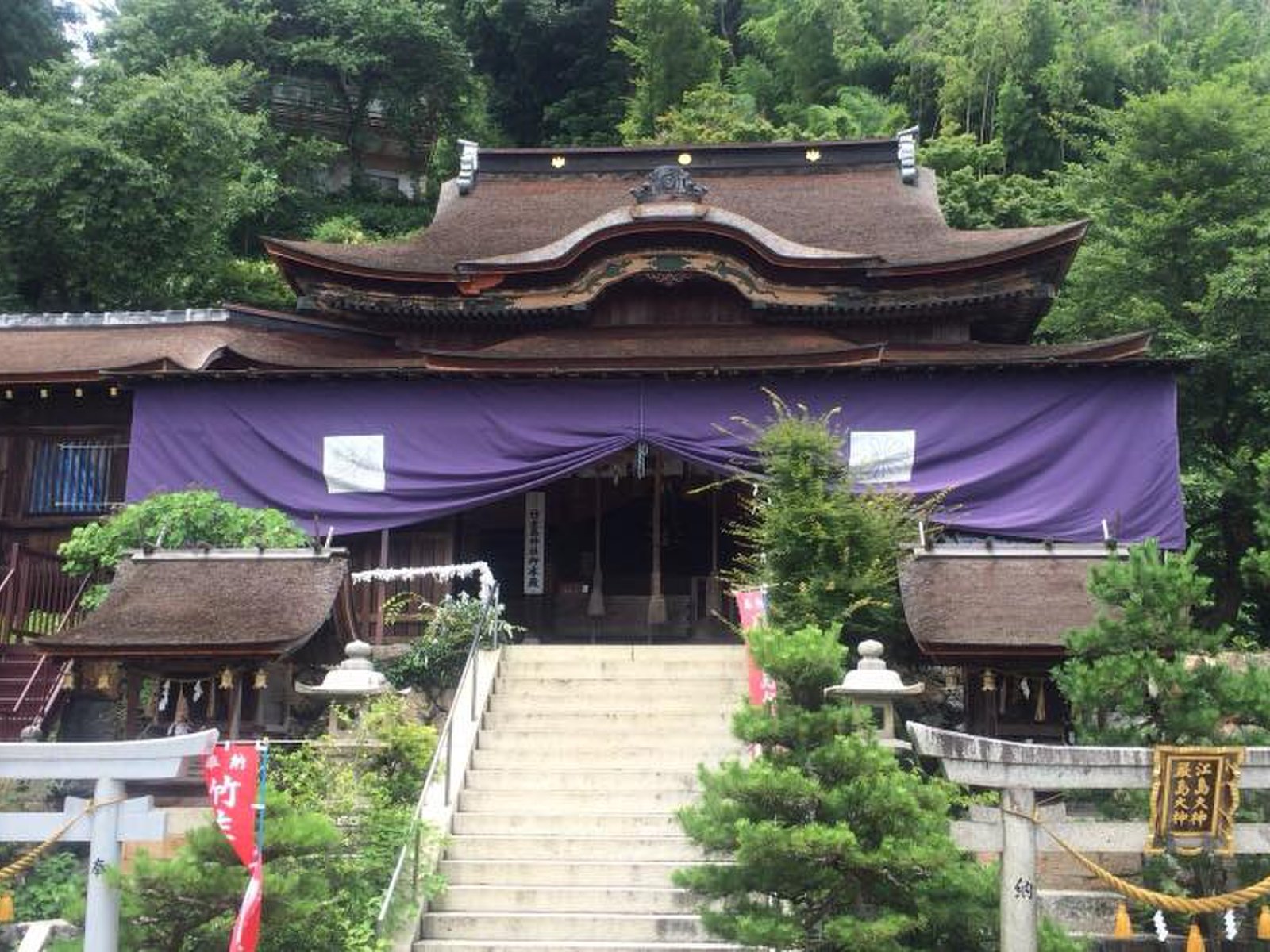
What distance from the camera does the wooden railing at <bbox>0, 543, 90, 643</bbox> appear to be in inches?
600

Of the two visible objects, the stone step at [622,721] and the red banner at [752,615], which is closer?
the red banner at [752,615]

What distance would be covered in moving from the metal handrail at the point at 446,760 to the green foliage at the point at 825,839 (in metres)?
2.23

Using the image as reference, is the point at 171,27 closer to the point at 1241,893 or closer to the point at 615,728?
the point at 615,728

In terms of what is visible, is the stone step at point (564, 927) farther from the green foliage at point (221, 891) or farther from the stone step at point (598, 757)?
the stone step at point (598, 757)

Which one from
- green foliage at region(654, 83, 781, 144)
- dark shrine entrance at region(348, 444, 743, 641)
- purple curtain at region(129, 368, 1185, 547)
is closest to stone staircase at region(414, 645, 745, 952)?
purple curtain at region(129, 368, 1185, 547)

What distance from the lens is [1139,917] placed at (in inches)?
348

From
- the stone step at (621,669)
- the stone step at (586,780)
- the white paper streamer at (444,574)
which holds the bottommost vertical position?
the stone step at (586,780)

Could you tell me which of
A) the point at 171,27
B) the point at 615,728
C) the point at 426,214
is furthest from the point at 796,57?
the point at 615,728

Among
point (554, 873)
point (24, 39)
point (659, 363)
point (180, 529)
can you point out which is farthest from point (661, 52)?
point (554, 873)

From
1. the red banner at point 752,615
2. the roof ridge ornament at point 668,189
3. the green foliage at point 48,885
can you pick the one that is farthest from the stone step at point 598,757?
Answer: the roof ridge ornament at point 668,189

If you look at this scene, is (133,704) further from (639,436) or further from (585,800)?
(639,436)

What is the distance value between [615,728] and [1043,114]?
25675mm

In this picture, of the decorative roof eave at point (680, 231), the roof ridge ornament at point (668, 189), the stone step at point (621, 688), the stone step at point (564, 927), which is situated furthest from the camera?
the roof ridge ornament at point (668, 189)

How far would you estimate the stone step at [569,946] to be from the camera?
8875 millimetres
